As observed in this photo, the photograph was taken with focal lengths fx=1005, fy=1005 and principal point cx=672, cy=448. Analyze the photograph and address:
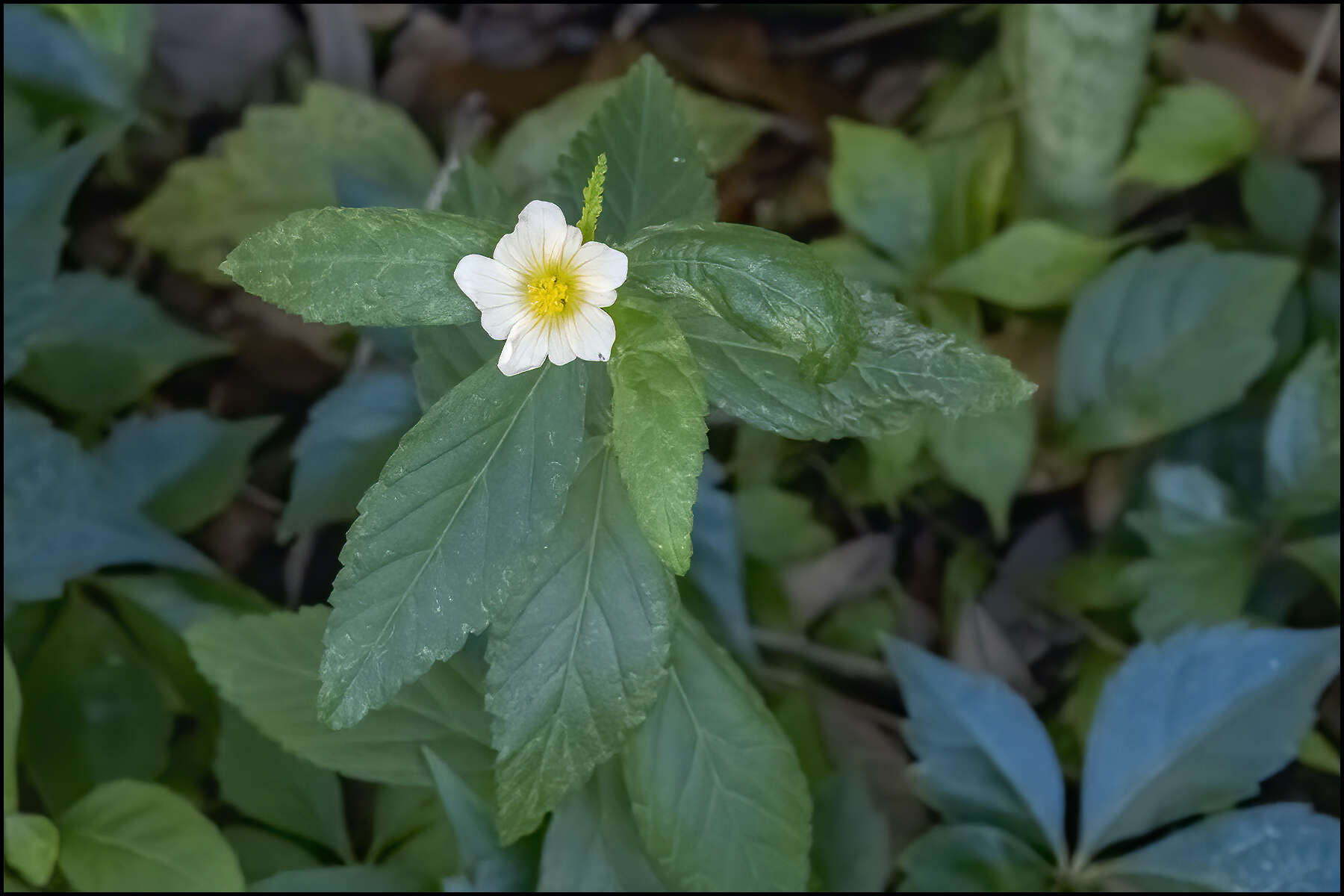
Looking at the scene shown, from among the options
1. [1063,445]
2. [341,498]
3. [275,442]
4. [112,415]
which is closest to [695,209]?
[341,498]

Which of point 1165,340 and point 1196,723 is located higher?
point 1165,340

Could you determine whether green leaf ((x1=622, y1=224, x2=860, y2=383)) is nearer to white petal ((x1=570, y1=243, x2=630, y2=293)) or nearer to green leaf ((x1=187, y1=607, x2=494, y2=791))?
white petal ((x1=570, y1=243, x2=630, y2=293))

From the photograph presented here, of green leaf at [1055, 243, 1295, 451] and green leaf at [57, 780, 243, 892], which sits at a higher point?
green leaf at [1055, 243, 1295, 451]

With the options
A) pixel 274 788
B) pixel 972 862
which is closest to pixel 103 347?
pixel 274 788

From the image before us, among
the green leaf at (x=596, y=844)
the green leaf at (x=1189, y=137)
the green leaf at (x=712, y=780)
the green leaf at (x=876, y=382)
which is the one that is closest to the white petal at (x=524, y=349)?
the green leaf at (x=876, y=382)

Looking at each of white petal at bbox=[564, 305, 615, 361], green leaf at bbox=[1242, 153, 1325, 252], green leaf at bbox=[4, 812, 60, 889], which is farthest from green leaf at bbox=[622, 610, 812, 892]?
green leaf at bbox=[1242, 153, 1325, 252]

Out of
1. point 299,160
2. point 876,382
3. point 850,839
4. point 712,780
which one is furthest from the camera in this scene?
point 299,160

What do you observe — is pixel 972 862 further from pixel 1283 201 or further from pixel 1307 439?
pixel 1283 201
